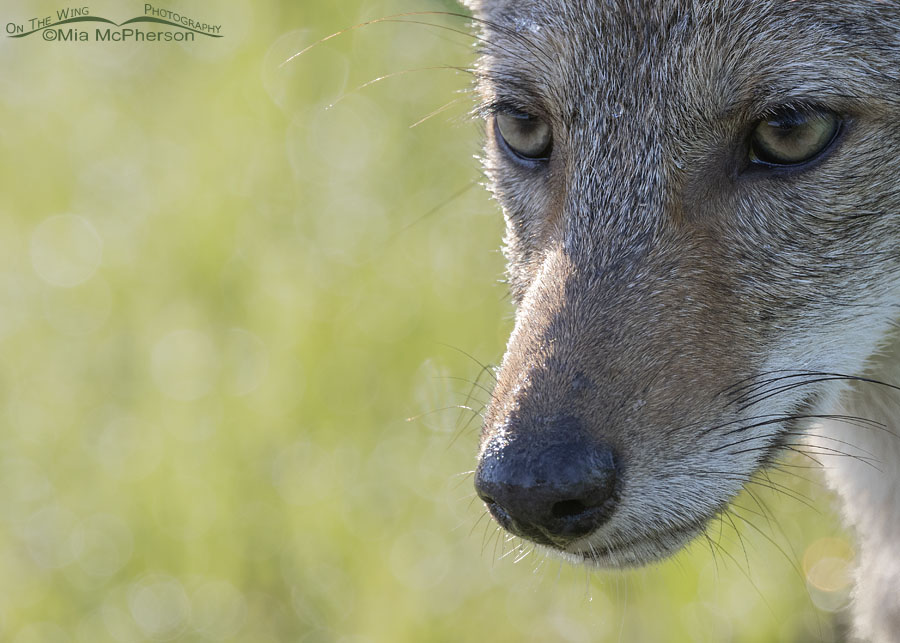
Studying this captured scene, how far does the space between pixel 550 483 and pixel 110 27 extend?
6175 mm

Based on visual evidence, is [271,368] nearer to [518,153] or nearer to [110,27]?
[518,153]

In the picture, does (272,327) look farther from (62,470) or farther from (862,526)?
(862,526)

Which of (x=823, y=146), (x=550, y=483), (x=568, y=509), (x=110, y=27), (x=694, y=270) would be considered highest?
(x=110, y=27)

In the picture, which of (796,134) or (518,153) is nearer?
(796,134)

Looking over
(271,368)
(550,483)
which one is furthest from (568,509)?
(271,368)

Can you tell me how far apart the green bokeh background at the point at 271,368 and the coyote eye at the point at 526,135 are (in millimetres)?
558

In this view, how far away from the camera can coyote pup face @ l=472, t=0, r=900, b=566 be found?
9.44 ft

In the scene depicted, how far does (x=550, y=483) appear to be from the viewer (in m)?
2.75

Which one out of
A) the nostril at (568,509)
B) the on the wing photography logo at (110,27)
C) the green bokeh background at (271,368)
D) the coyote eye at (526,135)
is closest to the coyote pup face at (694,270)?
the nostril at (568,509)

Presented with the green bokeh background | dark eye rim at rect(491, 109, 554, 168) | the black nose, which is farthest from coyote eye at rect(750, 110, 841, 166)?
the green bokeh background

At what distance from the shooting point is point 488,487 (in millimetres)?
2852

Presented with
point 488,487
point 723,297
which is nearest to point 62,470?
point 488,487

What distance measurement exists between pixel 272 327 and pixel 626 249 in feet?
9.43

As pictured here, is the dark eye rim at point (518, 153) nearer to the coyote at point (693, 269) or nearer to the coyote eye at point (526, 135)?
the coyote eye at point (526, 135)
